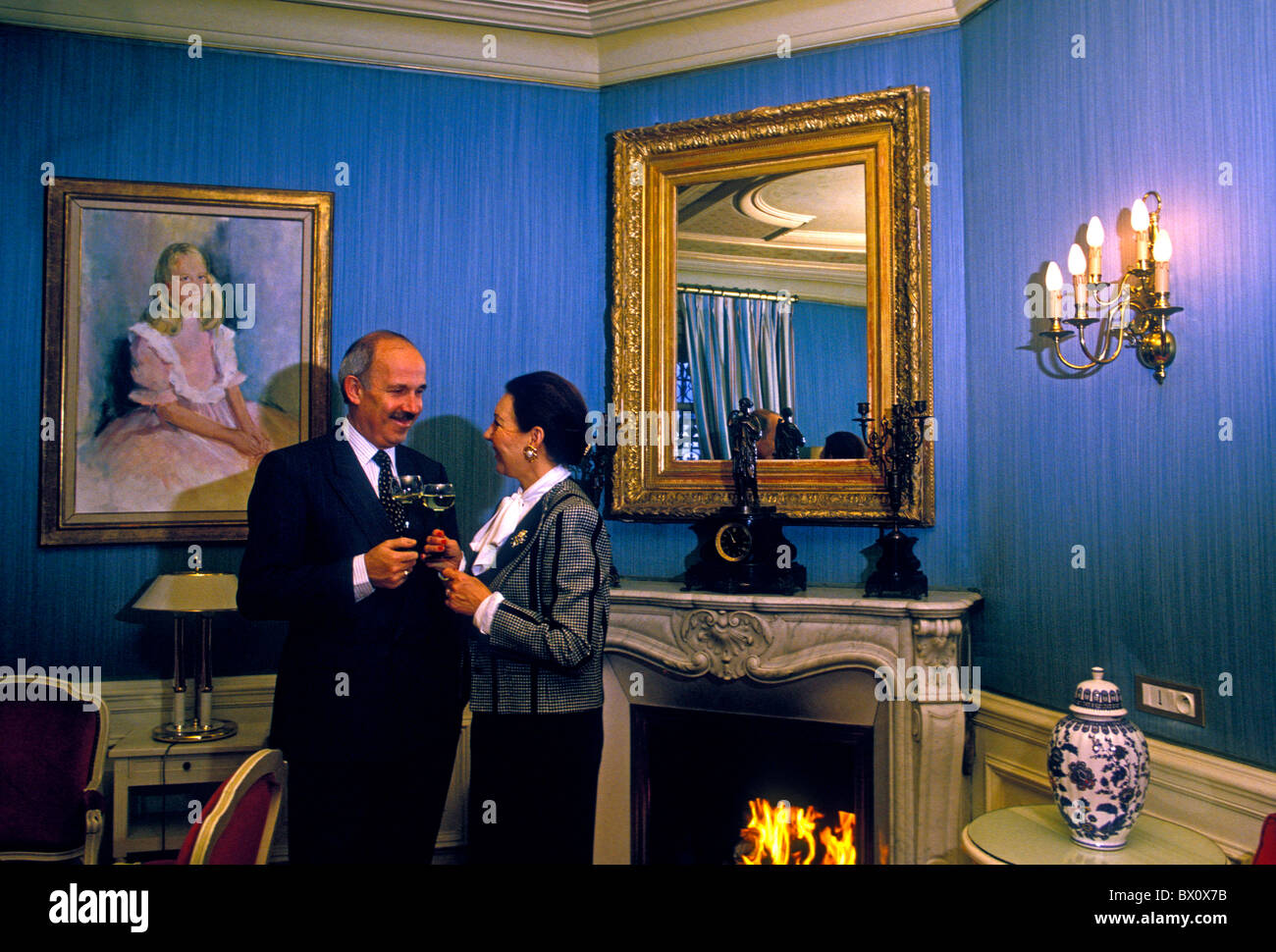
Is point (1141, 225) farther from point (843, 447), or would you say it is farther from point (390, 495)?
point (390, 495)

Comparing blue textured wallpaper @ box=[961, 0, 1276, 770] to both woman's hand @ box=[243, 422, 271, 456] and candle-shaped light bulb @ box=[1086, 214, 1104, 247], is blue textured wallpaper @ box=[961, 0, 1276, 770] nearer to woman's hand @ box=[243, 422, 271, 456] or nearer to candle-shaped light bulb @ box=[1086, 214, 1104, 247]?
candle-shaped light bulb @ box=[1086, 214, 1104, 247]

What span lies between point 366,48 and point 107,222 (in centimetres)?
109

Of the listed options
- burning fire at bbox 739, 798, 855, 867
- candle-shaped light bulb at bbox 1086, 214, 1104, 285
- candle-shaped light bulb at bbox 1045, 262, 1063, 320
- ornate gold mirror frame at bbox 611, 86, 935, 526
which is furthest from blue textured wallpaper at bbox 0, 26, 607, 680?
candle-shaped light bulb at bbox 1086, 214, 1104, 285

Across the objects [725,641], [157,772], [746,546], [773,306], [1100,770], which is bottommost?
[157,772]

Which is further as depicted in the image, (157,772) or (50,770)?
(157,772)

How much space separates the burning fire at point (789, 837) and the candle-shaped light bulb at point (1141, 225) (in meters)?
1.81

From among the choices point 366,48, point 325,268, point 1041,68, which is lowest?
point 325,268

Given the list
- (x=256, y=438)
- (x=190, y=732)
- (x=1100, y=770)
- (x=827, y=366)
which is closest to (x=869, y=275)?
(x=827, y=366)

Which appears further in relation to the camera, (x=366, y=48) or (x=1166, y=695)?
(x=366, y=48)

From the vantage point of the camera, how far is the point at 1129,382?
2305 millimetres

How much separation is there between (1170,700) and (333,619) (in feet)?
6.59
